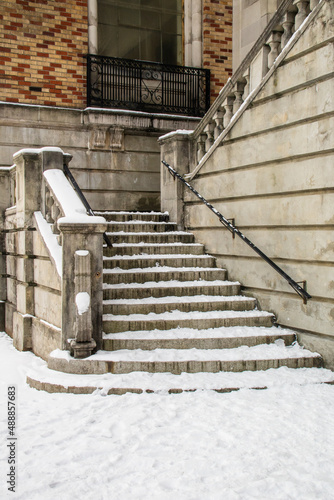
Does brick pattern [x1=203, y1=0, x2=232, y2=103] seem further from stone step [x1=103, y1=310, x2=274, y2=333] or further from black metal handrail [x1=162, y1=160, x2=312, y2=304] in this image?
stone step [x1=103, y1=310, x2=274, y2=333]

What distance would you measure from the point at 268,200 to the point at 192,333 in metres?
2.08

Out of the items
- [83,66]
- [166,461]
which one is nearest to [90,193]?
[83,66]

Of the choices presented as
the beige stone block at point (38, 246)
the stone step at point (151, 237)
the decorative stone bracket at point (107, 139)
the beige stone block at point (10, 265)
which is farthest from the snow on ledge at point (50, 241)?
the decorative stone bracket at point (107, 139)

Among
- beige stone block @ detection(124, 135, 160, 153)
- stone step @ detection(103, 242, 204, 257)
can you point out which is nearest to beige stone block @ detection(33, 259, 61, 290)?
stone step @ detection(103, 242, 204, 257)

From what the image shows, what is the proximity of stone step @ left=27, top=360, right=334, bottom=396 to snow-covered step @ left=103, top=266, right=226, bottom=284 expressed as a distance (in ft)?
5.81

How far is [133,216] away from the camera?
8719mm

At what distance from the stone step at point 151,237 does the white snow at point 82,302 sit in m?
2.45

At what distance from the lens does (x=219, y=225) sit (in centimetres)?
775

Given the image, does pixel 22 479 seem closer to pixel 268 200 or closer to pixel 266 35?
pixel 268 200

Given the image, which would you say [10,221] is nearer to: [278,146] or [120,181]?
[120,181]

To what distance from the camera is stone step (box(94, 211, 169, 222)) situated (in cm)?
856

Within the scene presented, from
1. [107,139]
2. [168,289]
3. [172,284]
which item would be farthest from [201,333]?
[107,139]

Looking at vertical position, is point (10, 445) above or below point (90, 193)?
below

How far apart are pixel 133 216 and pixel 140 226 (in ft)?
1.43
